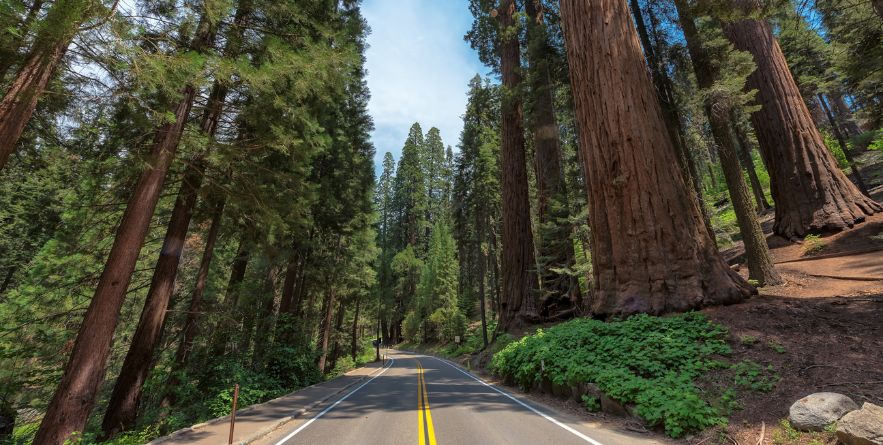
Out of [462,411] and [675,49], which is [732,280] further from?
[675,49]

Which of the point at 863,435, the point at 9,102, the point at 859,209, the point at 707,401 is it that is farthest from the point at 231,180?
the point at 859,209

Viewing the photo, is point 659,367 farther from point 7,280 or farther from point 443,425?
point 7,280

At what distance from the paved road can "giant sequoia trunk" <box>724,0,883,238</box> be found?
35.3 ft

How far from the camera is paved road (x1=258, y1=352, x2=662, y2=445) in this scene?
554 centimetres

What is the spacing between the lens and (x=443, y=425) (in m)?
6.61

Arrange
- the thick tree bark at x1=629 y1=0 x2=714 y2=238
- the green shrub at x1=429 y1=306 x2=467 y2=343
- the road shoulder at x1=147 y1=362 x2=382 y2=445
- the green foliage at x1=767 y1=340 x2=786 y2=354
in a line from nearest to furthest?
the green foliage at x1=767 y1=340 x2=786 y2=354, the road shoulder at x1=147 y1=362 x2=382 y2=445, the thick tree bark at x1=629 y1=0 x2=714 y2=238, the green shrub at x1=429 y1=306 x2=467 y2=343

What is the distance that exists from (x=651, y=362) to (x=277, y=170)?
9.89 m

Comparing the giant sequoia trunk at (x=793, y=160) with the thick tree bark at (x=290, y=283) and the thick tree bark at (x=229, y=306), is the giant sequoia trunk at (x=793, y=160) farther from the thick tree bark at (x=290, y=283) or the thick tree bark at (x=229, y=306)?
the thick tree bark at (x=290, y=283)

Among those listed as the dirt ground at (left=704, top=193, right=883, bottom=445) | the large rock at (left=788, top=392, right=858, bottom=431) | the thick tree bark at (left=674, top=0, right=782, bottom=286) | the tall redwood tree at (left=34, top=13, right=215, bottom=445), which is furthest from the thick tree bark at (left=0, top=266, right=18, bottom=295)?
the thick tree bark at (left=674, top=0, right=782, bottom=286)

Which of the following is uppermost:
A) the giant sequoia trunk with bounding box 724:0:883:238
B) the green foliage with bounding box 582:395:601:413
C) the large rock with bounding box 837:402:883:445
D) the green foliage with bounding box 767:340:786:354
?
the giant sequoia trunk with bounding box 724:0:883:238

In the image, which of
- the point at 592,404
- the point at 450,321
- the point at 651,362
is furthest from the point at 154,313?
the point at 450,321

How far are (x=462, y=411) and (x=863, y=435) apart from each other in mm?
6061

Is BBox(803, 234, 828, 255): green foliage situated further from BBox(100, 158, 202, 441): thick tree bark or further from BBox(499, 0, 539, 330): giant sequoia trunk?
BBox(100, 158, 202, 441): thick tree bark

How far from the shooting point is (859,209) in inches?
418
